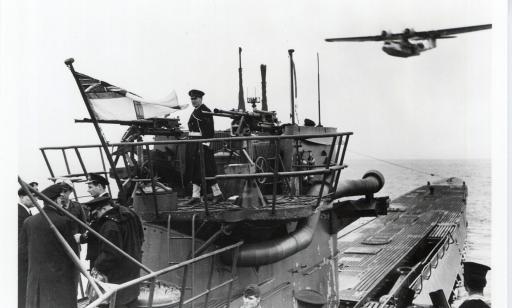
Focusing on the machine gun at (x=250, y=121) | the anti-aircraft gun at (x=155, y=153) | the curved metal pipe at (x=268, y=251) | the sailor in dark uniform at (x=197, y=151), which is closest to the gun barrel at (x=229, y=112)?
the machine gun at (x=250, y=121)

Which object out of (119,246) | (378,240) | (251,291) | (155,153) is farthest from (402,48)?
(378,240)

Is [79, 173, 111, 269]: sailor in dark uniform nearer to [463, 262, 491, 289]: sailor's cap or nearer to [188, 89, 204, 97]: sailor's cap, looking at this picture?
[188, 89, 204, 97]: sailor's cap

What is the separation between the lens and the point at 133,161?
7242mm

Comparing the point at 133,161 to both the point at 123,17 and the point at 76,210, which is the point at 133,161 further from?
the point at 123,17

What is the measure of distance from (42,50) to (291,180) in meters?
4.14

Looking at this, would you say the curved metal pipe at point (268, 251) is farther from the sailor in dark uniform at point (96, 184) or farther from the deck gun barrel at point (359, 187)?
the deck gun barrel at point (359, 187)

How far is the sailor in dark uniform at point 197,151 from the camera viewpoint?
22.4 ft

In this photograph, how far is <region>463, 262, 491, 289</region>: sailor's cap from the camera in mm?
6355

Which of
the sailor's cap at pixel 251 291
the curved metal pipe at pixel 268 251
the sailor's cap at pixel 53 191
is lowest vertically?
the sailor's cap at pixel 251 291

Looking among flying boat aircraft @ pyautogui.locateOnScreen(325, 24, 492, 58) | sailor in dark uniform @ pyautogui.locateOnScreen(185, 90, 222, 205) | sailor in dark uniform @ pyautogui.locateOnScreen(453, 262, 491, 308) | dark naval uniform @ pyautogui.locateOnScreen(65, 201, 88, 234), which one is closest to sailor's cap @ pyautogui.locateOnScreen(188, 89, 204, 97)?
sailor in dark uniform @ pyautogui.locateOnScreen(185, 90, 222, 205)

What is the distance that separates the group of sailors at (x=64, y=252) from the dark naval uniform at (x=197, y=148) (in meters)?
1.52

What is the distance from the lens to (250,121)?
8117 millimetres

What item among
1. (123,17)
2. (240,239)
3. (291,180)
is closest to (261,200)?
(240,239)

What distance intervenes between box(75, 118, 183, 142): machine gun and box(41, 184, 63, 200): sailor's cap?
1.36 metres
